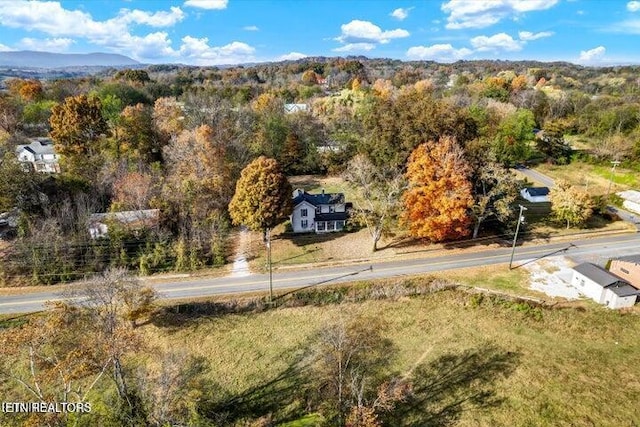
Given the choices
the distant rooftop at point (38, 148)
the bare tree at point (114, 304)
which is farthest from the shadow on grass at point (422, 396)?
the distant rooftop at point (38, 148)

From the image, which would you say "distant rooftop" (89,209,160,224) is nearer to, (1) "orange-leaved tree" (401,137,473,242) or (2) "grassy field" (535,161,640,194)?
(1) "orange-leaved tree" (401,137,473,242)

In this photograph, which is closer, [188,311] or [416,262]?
[188,311]

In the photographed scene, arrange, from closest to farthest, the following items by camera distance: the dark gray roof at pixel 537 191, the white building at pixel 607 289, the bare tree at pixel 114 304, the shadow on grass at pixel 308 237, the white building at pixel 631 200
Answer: the bare tree at pixel 114 304
the white building at pixel 607 289
the shadow on grass at pixel 308 237
the white building at pixel 631 200
the dark gray roof at pixel 537 191

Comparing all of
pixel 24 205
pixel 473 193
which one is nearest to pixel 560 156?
pixel 473 193

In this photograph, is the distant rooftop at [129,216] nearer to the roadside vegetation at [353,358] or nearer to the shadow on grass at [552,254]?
the roadside vegetation at [353,358]

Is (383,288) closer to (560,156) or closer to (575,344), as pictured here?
(575,344)

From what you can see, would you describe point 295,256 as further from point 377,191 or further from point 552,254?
point 552,254
